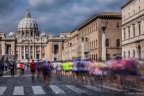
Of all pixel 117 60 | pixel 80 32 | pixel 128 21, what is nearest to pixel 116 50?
pixel 128 21

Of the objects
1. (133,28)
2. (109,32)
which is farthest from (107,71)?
(109,32)

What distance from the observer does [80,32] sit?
102500mm

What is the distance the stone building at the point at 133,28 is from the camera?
176 feet

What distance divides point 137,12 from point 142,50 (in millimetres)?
6315

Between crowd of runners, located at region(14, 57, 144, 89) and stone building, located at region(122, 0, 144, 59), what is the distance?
18227 mm

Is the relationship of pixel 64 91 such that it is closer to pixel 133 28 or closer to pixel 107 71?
pixel 107 71

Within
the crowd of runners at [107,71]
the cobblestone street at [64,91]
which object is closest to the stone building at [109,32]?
the crowd of runners at [107,71]

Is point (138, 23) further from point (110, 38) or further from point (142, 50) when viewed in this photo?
point (110, 38)

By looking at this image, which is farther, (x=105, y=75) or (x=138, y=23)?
(x=138, y=23)

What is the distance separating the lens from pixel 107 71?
2059 centimetres

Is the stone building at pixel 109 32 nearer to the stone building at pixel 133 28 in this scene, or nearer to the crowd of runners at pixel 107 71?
the stone building at pixel 133 28

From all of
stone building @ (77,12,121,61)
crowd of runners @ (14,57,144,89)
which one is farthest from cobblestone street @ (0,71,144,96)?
stone building @ (77,12,121,61)

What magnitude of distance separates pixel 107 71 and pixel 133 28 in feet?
127

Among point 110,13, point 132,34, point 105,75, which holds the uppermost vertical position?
point 110,13
